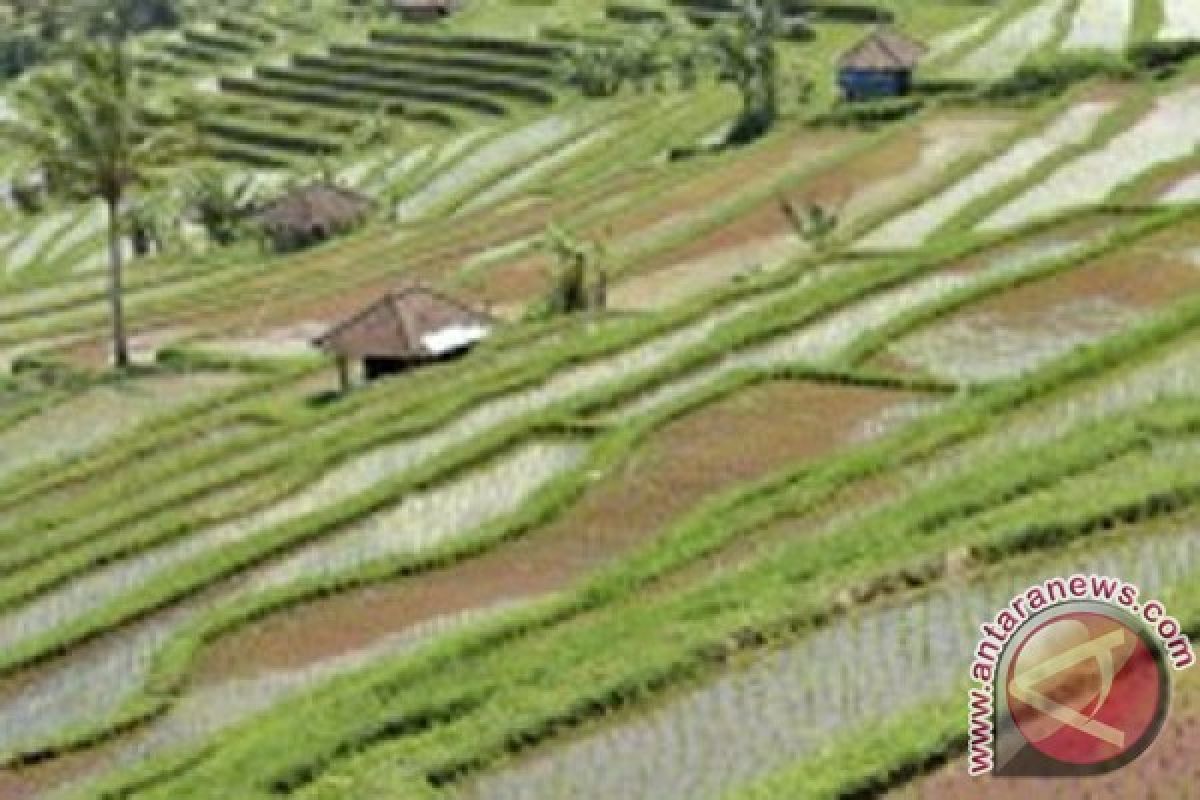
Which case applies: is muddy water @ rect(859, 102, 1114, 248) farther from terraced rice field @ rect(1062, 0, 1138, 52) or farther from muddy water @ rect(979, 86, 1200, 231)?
terraced rice field @ rect(1062, 0, 1138, 52)

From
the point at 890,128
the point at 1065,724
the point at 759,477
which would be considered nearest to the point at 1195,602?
the point at 1065,724

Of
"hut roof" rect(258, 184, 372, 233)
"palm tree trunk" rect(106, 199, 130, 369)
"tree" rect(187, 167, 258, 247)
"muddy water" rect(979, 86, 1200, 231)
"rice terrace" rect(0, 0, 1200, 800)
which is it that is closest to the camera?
"rice terrace" rect(0, 0, 1200, 800)

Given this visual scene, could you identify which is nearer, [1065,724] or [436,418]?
[1065,724]

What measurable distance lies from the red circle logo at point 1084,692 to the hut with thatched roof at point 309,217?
100 feet

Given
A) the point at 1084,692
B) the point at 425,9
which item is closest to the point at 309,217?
the point at 425,9

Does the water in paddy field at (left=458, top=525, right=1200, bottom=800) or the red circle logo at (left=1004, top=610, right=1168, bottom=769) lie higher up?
the red circle logo at (left=1004, top=610, right=1168, bottom=769)

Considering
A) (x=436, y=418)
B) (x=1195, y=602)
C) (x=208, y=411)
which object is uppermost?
(x=1195, y=602)

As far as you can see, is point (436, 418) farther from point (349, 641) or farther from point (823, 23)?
point (823, 23)

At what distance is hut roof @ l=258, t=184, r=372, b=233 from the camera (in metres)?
37.6

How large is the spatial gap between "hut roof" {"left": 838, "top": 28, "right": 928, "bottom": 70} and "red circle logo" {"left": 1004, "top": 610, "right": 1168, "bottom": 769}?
99.0 ft

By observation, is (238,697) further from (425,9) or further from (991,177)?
(425,9)

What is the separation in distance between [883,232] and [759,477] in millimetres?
11265

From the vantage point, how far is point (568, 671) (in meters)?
10.7

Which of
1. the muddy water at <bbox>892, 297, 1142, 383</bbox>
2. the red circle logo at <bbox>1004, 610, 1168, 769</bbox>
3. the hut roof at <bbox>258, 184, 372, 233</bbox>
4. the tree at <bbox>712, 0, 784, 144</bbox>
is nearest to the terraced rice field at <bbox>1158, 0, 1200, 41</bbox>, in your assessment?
the tree at <bbox>712, 0, 784, 144</bbox>
